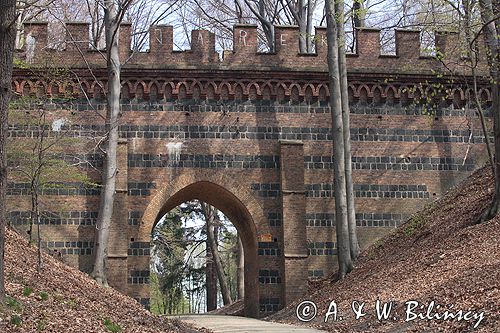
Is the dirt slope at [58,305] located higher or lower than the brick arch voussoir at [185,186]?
lower

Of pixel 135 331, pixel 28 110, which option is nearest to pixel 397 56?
pixel 28 110

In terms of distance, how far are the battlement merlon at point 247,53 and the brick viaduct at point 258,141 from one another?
3cm

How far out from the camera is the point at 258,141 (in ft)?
59.1

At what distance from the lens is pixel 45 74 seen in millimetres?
16328

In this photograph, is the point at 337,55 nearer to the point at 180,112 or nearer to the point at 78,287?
the point at 180,112

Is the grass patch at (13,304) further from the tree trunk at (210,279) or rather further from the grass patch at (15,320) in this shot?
the tree trunk at (210,279)

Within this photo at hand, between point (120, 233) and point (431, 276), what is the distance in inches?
310

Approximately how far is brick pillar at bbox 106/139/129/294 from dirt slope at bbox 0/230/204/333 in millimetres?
2972

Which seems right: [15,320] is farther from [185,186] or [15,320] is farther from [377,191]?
[377,191]

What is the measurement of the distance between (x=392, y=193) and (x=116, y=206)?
6.47 meters

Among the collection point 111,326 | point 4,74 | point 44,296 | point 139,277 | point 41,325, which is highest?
point 4,74

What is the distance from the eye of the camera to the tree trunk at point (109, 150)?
15961 millimetres

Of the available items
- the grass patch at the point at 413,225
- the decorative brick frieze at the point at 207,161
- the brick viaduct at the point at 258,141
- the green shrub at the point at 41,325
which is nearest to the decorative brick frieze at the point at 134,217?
the brick viaduct at the point at 258,141

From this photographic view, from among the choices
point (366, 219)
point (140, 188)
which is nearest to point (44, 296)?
point (140, 188)
